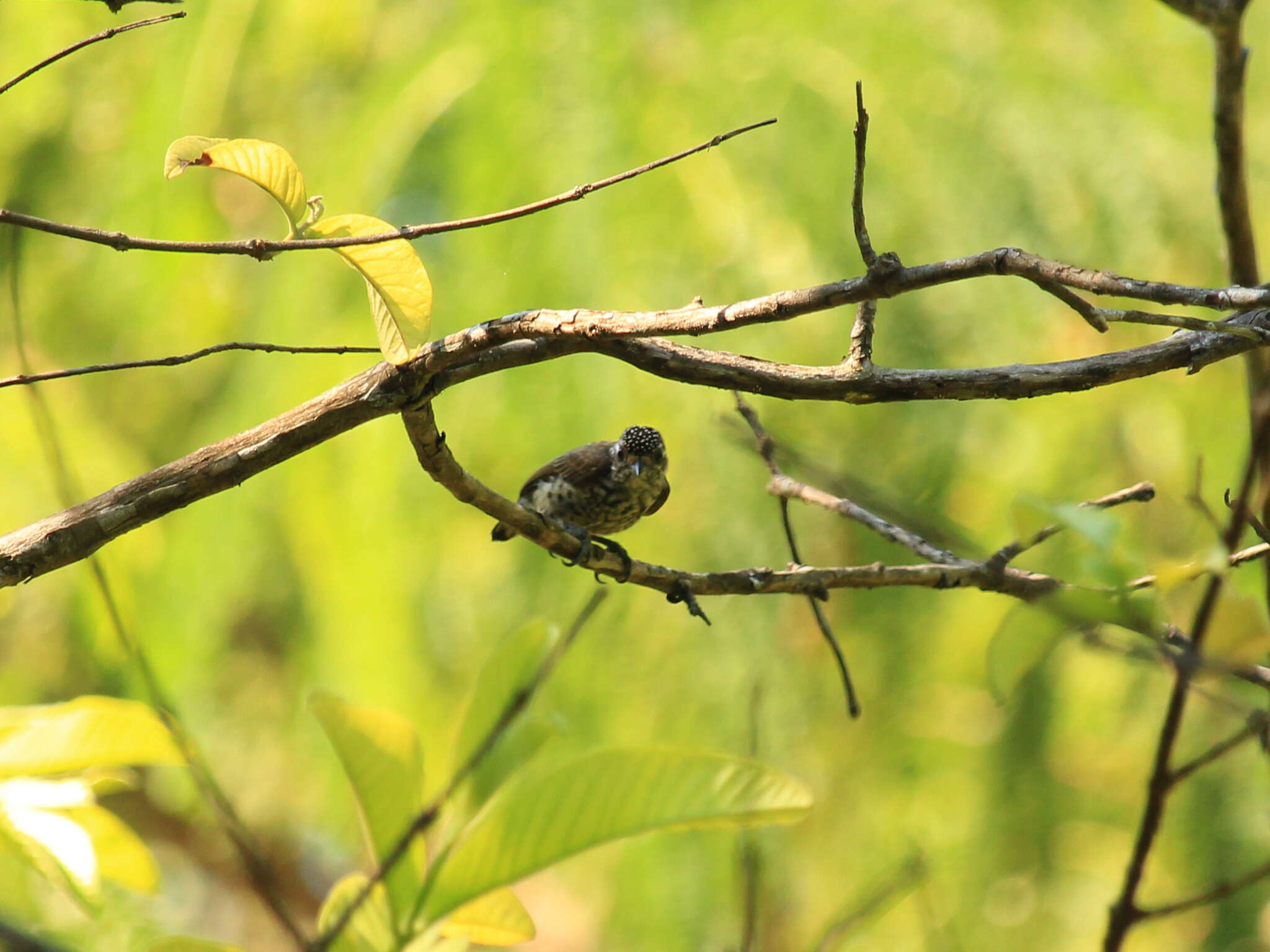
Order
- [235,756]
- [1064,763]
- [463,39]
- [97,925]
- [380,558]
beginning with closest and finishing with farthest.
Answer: [97,925], [380,558], [463,39], [1064,763], [235,756]

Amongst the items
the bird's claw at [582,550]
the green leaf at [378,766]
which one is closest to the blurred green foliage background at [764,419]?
the bird's claw at [582,550]

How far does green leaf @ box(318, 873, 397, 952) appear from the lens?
1376 millimetres

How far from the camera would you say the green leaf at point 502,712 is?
1.51m

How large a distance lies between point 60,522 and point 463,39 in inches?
92.9

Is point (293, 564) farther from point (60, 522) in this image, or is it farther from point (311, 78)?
point (60, 522)

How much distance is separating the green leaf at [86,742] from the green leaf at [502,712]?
1.39ft

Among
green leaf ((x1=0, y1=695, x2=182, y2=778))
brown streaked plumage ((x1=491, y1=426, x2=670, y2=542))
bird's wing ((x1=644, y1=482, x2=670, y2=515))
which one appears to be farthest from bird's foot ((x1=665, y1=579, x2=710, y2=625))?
bird's wing ((x1=644, y1=482, x2=670, y2=515))

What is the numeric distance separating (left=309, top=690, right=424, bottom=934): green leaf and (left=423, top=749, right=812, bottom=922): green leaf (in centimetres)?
10

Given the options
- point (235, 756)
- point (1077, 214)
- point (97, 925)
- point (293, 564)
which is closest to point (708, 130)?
point (1077, 214)

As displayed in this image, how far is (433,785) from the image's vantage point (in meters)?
2.97

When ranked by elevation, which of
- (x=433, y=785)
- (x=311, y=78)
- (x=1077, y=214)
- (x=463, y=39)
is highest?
(x=311, y=78)

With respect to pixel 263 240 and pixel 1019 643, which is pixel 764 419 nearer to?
pixel 1019 643

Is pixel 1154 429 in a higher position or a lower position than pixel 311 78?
lower

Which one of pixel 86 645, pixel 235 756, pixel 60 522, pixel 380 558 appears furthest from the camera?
pixel 235 756
